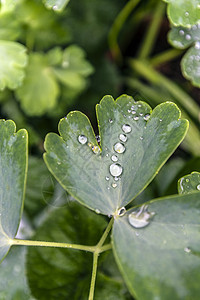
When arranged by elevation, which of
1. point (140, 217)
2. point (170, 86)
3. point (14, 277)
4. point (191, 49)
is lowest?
point (14, 277)

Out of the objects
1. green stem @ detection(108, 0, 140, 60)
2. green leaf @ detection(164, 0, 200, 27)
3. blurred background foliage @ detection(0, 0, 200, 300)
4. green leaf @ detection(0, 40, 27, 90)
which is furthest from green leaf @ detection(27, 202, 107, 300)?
green stem @ detection(108, 0, 140, 60)

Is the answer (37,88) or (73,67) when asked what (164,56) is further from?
(37,88)

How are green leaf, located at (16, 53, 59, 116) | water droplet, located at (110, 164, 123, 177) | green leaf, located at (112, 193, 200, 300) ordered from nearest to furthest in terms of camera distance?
green leaf, located at (112, 193, 200, 300)
water droplet, located at (110, 164, 123, 177)
green leaf, located at (16, 53, 59, 116)

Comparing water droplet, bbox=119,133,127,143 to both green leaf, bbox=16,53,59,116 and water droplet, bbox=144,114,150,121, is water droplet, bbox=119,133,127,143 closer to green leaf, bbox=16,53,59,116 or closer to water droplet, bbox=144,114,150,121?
water droplet, bbox=144,114,150,121

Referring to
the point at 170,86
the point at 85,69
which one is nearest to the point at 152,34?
the point at 170,86

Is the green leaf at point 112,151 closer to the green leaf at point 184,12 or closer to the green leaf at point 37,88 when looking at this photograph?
the green leaf at point 184,12

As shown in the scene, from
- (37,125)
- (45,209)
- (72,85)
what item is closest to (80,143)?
(45,209)
